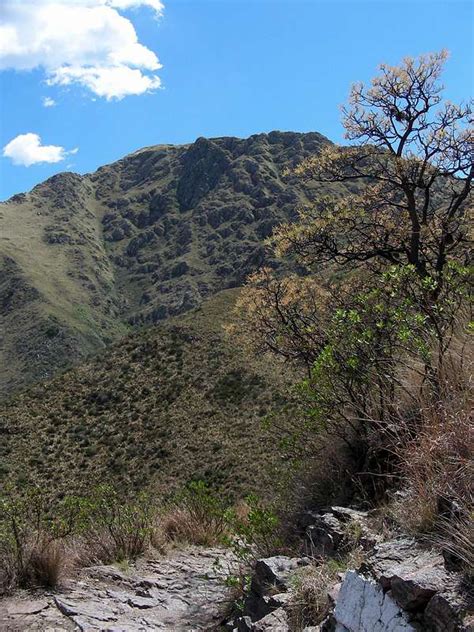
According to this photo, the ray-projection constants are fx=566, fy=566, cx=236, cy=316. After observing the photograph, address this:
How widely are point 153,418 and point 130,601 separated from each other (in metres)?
40.7

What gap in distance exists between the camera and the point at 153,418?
150 ft

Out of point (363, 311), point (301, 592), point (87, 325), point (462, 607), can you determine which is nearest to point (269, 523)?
point (301, 592)

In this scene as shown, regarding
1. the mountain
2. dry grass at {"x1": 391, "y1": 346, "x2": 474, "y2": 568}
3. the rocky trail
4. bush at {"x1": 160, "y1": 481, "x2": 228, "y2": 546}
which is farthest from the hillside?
the mountain

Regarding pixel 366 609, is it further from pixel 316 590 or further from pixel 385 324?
pixel 385 324

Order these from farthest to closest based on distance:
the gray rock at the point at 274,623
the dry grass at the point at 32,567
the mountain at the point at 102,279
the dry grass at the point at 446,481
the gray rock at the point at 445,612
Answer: the mountain at the point at 102,279 → the dry grass at the point at 32,567 → the gray rock at the point at 274,623 → the dry grass at the point at 446,481 → the gray rock at the point at 445,612

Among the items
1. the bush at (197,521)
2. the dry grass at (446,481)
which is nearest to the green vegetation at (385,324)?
the dry grass at (446,481)

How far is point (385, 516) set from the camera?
4.27 meters

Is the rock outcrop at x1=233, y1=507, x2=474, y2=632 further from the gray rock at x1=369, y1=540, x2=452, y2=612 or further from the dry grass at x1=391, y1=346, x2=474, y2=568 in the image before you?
the dry grass at x1=391, y1=346, x2=474, y2=568

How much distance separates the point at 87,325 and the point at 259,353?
14211 centimetres

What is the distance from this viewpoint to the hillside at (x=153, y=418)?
37.8 metres

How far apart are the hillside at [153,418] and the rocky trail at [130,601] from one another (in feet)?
79.5

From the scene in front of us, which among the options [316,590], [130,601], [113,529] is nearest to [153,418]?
[113,529]

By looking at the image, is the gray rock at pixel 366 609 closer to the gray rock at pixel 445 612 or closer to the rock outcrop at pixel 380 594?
the rock outcrop at pixel 380 594

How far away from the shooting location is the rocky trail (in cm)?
496
